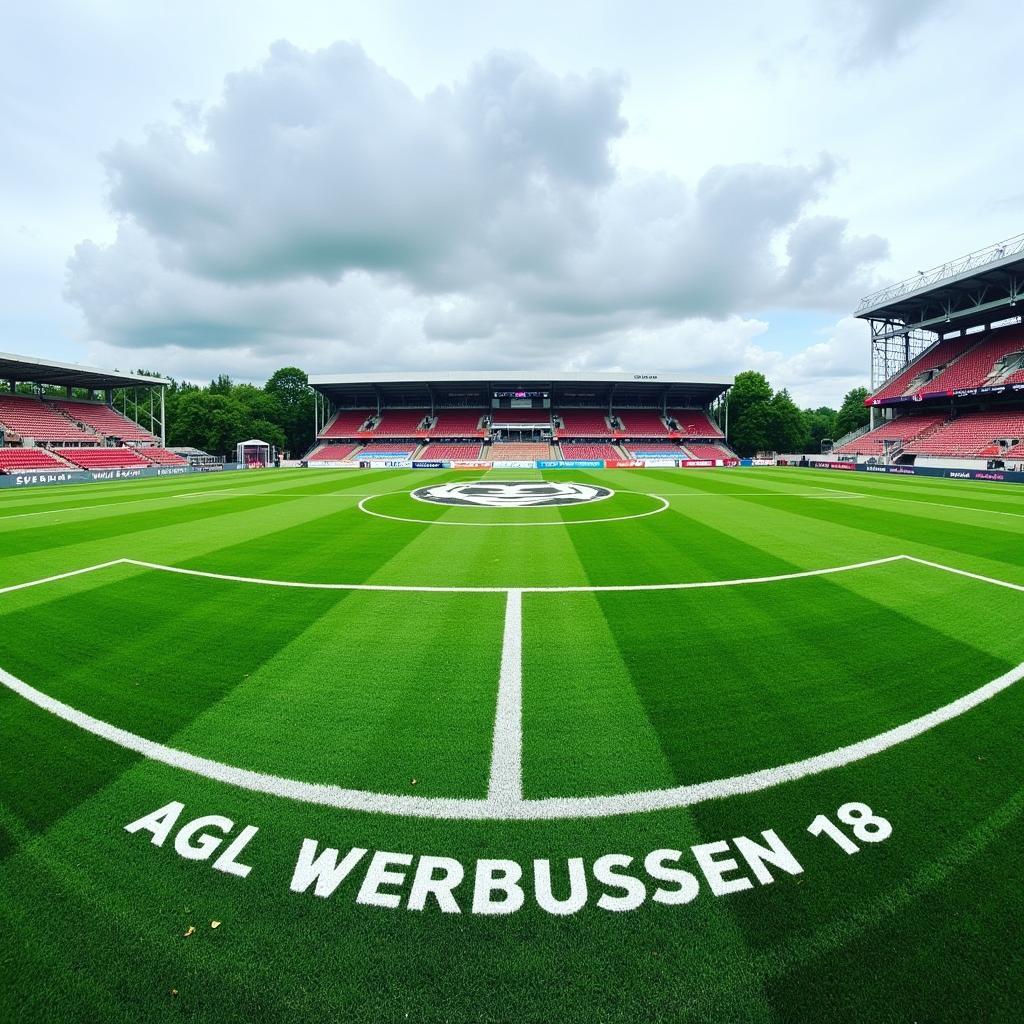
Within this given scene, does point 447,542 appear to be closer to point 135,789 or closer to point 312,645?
point 312,645

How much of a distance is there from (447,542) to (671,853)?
33.2 feet

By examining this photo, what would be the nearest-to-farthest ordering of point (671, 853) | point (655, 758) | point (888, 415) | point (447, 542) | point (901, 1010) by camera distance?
point (901, 1010) < point (671, 853) < point (655, 758) < point (447, 542) < point (888, 415)

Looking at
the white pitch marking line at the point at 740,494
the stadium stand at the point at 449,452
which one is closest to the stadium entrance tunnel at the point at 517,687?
the white pitch marking line at the point at 740,494

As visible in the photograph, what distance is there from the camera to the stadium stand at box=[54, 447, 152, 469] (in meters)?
48.3

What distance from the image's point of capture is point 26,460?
4378cm

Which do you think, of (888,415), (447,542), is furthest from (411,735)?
(888,415)

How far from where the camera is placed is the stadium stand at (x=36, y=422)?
4862 cm

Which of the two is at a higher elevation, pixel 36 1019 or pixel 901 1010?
pixel 901 1010

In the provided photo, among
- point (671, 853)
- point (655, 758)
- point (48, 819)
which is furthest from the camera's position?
point (655, 758)

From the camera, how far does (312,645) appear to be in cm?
642

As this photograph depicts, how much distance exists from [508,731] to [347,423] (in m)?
79.7

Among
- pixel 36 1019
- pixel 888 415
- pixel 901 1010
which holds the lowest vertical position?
pixel 36 1019

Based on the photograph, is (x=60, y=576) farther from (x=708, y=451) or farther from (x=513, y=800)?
(x=708, y=451)

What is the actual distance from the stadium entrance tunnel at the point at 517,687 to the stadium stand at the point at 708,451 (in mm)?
64498
